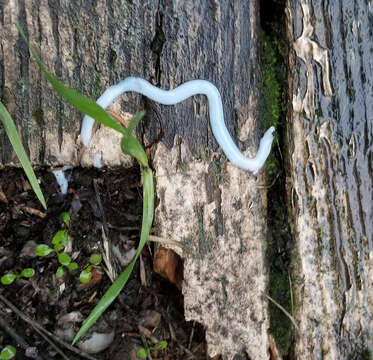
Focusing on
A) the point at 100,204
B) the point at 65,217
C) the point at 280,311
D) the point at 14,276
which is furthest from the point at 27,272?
the point at 280,311

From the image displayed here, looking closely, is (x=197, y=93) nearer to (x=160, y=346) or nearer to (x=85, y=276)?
(x=85, y=276)

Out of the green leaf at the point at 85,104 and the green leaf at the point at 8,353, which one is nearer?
the green leaf at the point at 85,104

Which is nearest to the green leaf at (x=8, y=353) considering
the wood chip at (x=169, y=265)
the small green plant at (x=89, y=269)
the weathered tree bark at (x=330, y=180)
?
the small green plant at (x=89, y=269)

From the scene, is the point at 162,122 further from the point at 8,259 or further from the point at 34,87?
the point at 8,259

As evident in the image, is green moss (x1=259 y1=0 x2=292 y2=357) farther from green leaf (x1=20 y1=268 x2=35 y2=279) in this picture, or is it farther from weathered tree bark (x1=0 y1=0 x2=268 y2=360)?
green leaf (x1=20 y1=268 x2=35 y2=279)

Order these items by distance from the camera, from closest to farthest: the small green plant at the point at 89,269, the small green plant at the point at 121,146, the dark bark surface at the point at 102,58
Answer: the small green plant at the point at 121,146
the dark bark surface at the point at 102,58
the small green plant at the point at 89,269

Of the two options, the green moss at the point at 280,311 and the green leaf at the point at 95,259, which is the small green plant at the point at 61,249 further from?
the green moss at the point at 280,311
